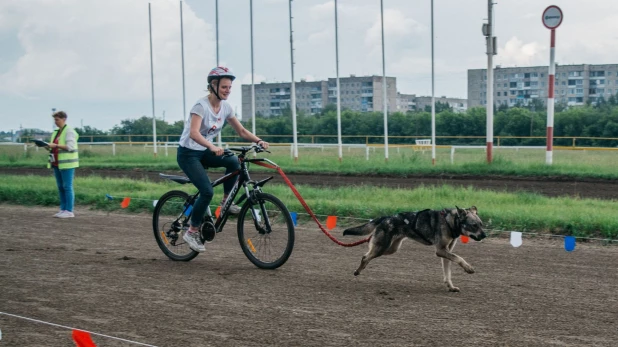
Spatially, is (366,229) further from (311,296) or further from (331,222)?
(331,222)

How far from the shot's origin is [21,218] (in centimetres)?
1417

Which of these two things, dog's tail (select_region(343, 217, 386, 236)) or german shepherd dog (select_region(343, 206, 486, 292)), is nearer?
german shepherd dog (select_region(343, 206, 486, 292))

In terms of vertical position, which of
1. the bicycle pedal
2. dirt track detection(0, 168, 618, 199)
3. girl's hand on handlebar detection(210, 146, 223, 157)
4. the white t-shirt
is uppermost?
the white t-shirt

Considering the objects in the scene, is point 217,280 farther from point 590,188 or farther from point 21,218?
point 590,188

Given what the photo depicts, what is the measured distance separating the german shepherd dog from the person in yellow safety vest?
26.1ft

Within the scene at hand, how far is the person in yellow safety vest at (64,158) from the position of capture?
14.2m

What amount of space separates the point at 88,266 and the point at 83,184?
1232 centimetres

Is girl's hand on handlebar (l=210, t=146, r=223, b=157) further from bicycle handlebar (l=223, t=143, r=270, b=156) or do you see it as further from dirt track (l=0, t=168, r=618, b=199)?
dirt track (l=0, t=168, r=618, b=199)

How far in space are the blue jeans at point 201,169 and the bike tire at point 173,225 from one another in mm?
409

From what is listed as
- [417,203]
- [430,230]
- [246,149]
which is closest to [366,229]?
[430,230]

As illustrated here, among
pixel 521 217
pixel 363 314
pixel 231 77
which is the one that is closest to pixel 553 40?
pixel 521 217

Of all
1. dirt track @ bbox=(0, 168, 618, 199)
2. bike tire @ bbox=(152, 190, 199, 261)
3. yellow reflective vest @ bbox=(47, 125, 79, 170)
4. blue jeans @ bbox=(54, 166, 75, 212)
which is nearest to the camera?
bike tire @ bbox=(152, 190, 199, 261)

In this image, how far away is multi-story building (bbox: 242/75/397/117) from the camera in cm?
11686

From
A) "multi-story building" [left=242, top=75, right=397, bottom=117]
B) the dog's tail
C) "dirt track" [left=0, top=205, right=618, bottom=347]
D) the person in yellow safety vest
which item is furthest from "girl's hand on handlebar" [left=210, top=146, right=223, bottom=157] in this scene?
"multi-story building" [left=242, top=75, right=397, bottom=117]
